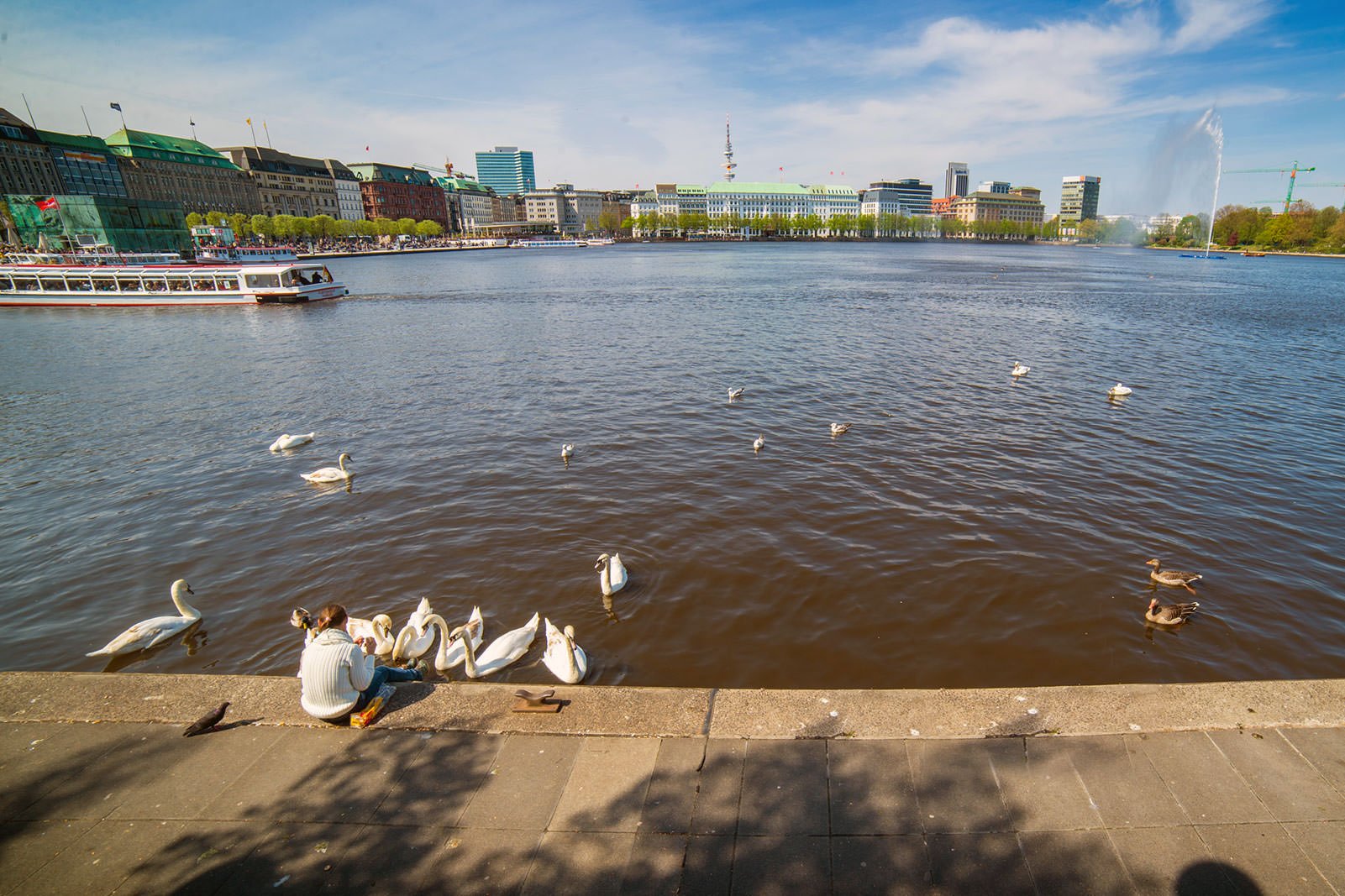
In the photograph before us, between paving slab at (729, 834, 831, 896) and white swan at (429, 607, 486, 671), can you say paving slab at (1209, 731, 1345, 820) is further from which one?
white swan at (429, 607, 486, 671)

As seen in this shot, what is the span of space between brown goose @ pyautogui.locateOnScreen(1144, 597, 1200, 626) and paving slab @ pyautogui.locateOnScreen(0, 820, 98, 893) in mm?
13447

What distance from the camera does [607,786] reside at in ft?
18.1

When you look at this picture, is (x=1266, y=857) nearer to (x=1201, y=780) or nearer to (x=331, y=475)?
(x=1201, y=780)

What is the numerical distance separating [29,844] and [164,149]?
681 ft

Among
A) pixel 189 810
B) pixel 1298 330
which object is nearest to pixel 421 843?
pixel 189 810

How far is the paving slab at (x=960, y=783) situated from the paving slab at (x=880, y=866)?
0.30 meters

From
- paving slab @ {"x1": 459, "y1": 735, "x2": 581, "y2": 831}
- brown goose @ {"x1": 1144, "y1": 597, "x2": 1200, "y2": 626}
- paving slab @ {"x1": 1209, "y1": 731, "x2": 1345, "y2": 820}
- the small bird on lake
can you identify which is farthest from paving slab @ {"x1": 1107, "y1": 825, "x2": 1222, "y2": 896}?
the small bird on lake

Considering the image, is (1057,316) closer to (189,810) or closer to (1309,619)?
(1309,619)

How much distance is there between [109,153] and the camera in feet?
456

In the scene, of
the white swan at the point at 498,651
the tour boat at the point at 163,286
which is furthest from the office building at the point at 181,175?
the white swan at the point at 498,651

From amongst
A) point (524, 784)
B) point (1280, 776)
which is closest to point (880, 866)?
point (524, 784)

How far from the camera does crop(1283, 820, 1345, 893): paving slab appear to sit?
461 cm

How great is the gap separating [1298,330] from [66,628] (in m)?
58.0

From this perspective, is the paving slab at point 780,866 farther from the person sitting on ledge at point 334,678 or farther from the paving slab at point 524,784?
the person sitting on ledge at point 334,678
